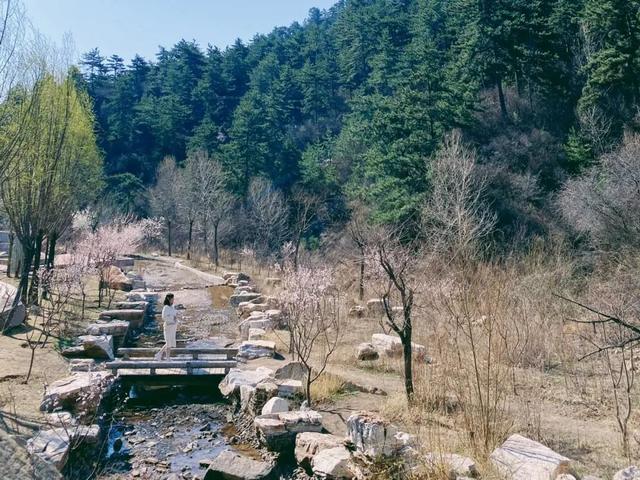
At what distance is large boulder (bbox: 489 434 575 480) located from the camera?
5121mm

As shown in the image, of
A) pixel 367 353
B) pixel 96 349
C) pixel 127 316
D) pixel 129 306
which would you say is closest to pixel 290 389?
pixel 367 353

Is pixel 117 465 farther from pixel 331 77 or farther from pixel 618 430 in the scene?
pixel 331 77

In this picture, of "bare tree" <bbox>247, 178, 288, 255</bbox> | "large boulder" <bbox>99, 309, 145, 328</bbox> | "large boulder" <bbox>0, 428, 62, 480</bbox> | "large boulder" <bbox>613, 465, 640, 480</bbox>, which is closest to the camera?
"large boulder" <bbox>0, 428, 62, 480</bbox>

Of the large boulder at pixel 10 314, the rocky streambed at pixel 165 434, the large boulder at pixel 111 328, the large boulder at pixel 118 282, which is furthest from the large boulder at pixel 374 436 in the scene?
the large boulder at pixel 118 282

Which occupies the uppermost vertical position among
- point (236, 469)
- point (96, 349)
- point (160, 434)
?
point (96, 349)

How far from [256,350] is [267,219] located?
2357 centimetres

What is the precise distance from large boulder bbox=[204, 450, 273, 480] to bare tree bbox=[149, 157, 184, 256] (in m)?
32.0

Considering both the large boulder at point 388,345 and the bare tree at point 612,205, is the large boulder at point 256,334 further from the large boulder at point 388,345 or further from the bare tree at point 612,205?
the bare tree at point 612,205

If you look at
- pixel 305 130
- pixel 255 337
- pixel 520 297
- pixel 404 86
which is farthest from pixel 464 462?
pixel 305 130

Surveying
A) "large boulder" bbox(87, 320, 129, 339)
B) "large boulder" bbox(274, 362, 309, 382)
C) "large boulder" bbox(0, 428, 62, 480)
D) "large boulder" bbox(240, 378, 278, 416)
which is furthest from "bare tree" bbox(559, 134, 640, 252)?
"large boulder" bbox(0, 428, 62, 480)

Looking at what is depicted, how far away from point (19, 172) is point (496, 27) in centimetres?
2512

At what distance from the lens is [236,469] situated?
6699 mm

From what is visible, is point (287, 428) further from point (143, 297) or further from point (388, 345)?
point (143, 297)

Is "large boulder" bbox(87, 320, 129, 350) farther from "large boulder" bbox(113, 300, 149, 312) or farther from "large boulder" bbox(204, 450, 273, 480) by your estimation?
"large boulder" bbox(204, 450, 273, 480)
